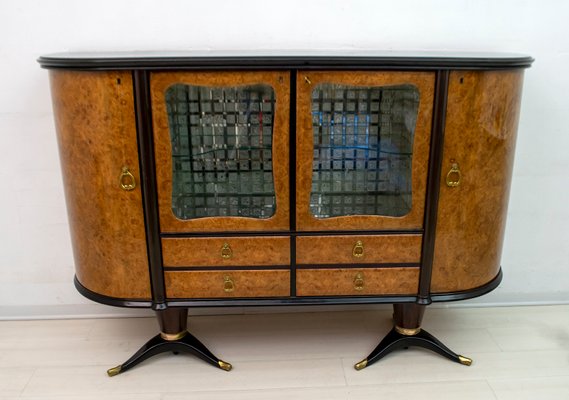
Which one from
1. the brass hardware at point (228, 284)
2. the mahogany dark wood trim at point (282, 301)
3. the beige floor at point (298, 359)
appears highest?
the brass hardware at point (228, 284)

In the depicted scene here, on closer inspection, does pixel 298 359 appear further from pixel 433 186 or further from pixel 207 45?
pixel 207 45

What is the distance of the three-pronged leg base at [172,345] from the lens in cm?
198

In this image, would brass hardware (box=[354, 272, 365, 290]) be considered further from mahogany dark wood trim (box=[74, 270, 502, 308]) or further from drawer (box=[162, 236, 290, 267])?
drawer (box=[162, 236, 290, 267])

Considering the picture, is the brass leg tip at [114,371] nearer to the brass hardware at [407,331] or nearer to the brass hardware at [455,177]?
the brass hardware at [407,331]

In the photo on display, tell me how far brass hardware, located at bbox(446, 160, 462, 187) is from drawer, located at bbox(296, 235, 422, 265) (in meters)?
0.21

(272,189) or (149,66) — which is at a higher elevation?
(149,66)

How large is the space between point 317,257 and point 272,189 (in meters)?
0.29

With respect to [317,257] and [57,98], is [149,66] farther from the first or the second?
[317,257]

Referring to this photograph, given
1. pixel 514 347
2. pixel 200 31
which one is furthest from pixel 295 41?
pixel 514 347

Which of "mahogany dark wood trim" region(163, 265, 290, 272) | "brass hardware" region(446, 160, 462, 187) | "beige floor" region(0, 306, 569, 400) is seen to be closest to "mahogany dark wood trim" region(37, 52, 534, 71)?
"brass hardware" region(446, 160, 462, 187)

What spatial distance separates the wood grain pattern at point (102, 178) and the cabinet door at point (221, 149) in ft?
0.31

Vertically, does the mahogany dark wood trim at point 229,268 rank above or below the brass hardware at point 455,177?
below

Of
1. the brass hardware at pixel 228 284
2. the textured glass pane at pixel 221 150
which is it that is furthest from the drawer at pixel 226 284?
the textured glass pane at pixel 221 150

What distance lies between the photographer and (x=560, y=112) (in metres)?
2.20
